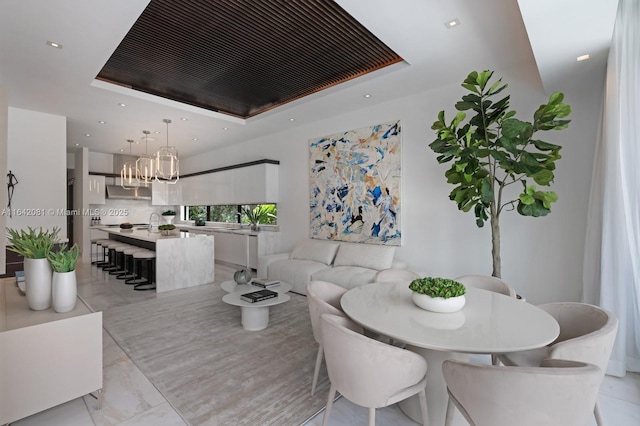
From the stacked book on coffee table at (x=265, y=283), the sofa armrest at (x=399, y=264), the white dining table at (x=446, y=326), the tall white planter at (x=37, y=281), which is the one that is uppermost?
the tall white planter at (x=37, y=281)

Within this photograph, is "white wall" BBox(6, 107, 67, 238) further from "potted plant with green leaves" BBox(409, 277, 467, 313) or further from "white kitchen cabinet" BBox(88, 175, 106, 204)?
"potted plant with green leaves" BBox(409, 277, 467, 313)

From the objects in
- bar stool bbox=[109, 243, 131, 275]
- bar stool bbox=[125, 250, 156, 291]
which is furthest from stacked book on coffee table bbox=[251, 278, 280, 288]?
bar stool bbox=[109, 243, 131, 275]

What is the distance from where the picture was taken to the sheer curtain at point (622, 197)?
2.07 m

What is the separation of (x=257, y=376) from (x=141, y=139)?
6373 mm

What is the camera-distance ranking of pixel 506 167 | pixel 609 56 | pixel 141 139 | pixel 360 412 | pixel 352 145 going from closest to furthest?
pixel 360 412, pixel 609 56, pixel 506 167, pixel 352 145, pixel 141 139

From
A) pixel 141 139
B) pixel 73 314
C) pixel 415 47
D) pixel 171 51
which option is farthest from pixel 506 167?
pixel 141 139

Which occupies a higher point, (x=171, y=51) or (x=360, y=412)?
(x=171, y=51)

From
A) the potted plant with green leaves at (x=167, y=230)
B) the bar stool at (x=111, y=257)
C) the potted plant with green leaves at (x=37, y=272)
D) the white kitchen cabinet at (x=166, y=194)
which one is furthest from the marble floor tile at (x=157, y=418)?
the white kitchen cabinet at (x=166, y=194)

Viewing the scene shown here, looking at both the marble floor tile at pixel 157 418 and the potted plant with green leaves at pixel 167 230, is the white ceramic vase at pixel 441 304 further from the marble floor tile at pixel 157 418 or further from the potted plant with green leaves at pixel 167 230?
the potted plant with green leaves at pixel 167 230

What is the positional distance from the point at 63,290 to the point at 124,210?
26.0ft

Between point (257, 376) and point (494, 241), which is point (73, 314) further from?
point (494, 241)

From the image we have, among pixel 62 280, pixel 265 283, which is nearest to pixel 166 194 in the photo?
pixel 265 283

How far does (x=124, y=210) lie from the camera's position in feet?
28.3

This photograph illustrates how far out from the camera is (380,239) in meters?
4.59
